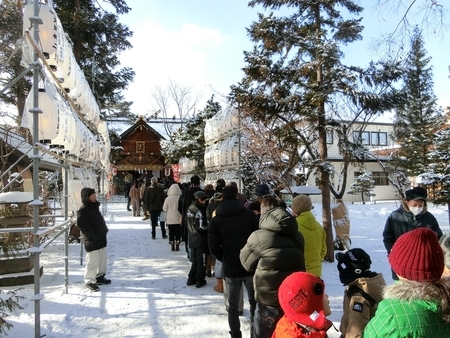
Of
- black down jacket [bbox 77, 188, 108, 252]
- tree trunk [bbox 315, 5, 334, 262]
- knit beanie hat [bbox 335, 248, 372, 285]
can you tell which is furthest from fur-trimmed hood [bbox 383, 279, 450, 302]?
tree trunk [bbox 315, 5, 334, 262]

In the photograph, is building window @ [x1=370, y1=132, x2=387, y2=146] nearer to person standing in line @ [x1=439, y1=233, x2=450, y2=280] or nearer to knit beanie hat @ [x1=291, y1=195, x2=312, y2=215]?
knit beanie hat @ [x1=291, y1=195, x2=312, y2=215]

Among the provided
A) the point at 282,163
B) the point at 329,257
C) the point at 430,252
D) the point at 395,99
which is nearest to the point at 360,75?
the point at 395,99

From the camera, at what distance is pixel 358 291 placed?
2486 mm

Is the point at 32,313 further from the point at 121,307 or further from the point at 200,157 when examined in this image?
the point at 200,157

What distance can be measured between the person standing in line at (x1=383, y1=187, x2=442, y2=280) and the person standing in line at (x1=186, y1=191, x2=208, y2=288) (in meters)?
2.94

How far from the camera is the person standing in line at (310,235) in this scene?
412 cm

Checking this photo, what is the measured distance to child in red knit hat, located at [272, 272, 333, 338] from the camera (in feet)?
6.34

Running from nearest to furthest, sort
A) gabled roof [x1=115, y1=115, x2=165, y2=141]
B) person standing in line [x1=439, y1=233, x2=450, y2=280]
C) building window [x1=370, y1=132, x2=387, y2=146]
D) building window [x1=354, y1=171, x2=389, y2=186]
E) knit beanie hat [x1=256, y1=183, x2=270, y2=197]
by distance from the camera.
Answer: person standing in line [x1=439, y1=233, x2=450, y2=280] < knit beanie hat [x1=256, y1=183, x2=270, y2=197] < building window [x1=370, y1=132, x2=387, y2=146] < building window [x1=354, y1=171, x2=389, y2=186] < gabled roof [x1=115, y1=115, x2=165, y2=141]

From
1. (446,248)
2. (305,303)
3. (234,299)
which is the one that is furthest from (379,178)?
Answer: (305,303)

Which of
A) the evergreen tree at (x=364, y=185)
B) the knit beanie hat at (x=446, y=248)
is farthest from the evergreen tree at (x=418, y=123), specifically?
the knit beanie hat at (x=446, y=248)

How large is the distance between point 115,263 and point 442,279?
7211mm

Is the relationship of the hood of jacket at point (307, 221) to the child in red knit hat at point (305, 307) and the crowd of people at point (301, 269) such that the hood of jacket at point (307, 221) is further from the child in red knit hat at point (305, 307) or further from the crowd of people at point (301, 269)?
the child in red knit hat at point (305, 307)

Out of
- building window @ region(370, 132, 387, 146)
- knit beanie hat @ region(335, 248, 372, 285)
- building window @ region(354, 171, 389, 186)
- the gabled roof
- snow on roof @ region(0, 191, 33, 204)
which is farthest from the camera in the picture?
the gabled roof

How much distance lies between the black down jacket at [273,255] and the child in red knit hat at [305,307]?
115 centimetres
